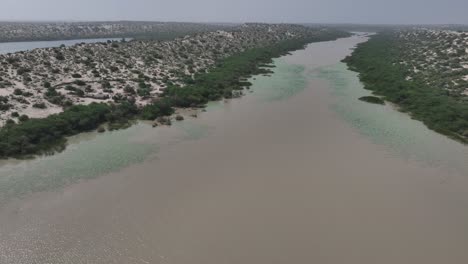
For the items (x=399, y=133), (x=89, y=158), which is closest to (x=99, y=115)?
(x=89, y=158)

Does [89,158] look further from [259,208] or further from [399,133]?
[399,133]

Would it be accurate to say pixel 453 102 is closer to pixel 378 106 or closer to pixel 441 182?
pixel 378 106

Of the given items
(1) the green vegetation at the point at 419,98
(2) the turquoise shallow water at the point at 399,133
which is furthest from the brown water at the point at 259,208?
(1) the green vegetation at the point at 419,98

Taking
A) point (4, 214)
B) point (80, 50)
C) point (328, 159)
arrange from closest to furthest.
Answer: point (4, 214) < point (328, 159) < point (80, 50)

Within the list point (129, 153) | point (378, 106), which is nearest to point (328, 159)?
point (129, 153)

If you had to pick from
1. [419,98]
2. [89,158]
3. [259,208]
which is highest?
[419,98]

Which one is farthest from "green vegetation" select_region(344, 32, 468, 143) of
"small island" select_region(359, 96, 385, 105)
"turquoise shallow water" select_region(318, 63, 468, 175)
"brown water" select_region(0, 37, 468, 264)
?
"brown water" select_region(0, 37, 468, 264)

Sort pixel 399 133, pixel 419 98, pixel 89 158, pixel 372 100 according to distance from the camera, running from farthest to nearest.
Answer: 1. pixel 372 100
2. pixel 419 98
3. pixel 399 133
4. pixel 89 158
